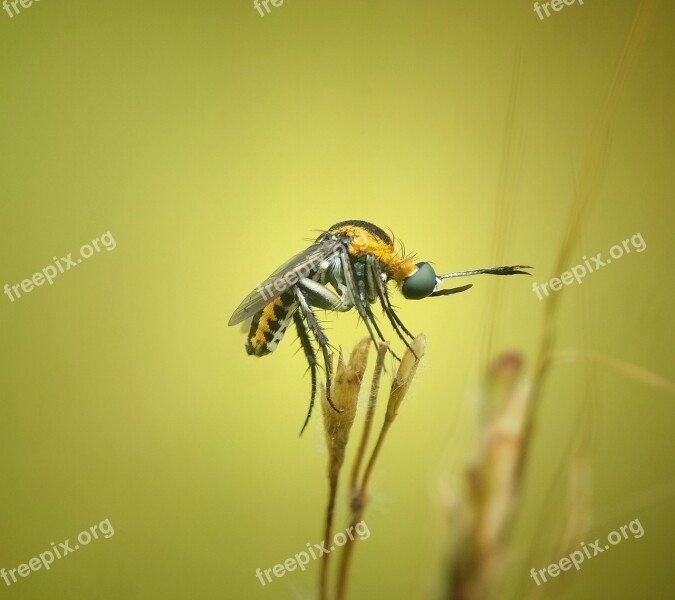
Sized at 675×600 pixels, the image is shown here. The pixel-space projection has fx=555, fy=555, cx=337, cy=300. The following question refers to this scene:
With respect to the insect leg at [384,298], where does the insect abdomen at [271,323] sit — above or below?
above

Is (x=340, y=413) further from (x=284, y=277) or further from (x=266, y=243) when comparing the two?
(x=266, y=243)

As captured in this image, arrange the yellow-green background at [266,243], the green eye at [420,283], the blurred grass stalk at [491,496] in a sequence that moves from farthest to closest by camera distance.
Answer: the yellow-green background at [266,243], the green eye at [420,283], the blurred grass stalk at [491,496]

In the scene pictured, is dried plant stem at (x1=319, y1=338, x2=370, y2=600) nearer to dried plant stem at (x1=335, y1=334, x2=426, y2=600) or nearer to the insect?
dried plant stem at (x1=335, y1=334, x2=426, y2=600)

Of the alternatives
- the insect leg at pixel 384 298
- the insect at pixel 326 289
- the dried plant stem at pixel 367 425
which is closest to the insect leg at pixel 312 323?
the insect at pixel 326 289

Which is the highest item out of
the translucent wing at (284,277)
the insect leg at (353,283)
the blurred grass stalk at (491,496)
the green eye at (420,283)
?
the translucent wing at (284,277)

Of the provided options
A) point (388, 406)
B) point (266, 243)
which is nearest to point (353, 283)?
point (266, 243)

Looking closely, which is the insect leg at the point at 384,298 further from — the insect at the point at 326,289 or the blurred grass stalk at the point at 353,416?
the blurred grass stalk at the point at 353,416
